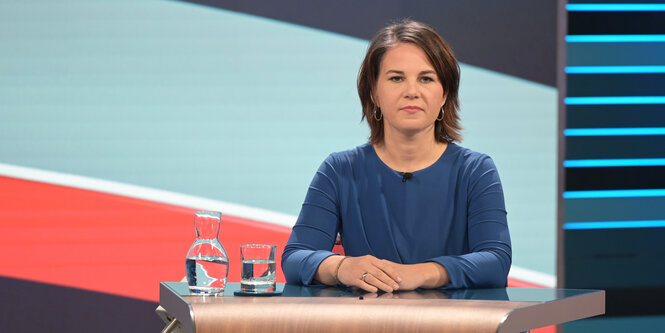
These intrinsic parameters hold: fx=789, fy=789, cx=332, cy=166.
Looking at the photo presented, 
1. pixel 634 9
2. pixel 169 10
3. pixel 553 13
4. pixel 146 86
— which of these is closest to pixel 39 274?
pixel 146 86

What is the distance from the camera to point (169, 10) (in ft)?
11.0

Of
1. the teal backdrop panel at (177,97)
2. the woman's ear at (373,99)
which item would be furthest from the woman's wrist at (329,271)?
the teal backdrop panel at (177,97)

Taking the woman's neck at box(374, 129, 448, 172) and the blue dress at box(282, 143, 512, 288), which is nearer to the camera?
the blue dress at box(282, 143, 512, 288)

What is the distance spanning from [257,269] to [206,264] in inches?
3.8

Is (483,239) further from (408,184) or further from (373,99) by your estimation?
(373,99)

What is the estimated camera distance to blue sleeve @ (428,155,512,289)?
1704 mm

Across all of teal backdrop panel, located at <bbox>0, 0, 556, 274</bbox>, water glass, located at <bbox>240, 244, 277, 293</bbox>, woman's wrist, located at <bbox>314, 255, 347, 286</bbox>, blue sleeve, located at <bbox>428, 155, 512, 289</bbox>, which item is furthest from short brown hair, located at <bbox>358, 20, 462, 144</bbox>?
teal backdrop panel, located at <bbox>0, 0, 556, 274</bbox>

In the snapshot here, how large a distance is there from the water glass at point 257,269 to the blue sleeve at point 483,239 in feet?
1.31

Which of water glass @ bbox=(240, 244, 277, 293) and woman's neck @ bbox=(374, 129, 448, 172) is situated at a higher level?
woman's neck @ bbox=(374, 129, 448, 172)

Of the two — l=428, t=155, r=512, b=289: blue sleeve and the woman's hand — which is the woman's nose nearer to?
l=428, t=155, r=512, b=289: blue sleeve

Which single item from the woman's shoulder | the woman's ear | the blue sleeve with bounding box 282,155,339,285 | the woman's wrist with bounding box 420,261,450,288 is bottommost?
the woman's wrist with bounding box 420,261,450,288

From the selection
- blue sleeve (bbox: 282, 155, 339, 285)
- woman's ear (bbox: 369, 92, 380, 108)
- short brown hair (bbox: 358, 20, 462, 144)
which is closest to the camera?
blue sleeve (bbox: 282, 155, 339, 285)

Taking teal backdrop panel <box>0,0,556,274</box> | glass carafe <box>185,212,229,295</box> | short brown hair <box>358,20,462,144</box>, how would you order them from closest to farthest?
glass carafe <box>185,212,229,295</box> → short brown hair <box>358,20,462,144</box> → teal backdrop panel <box>0,0,556,274</box>

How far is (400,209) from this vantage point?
6.53 feet
